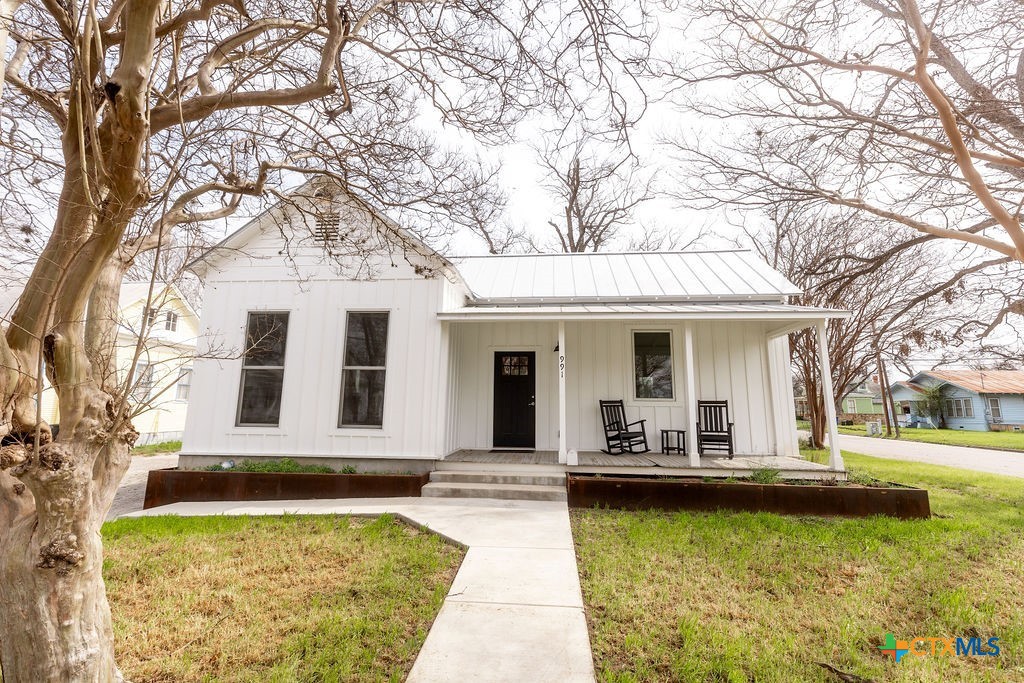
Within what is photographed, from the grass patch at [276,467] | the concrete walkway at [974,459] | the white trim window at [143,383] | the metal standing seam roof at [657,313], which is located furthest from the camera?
the concrete walkway at [974,459]

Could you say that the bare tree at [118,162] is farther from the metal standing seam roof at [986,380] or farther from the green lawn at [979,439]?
the metal standing seam roof at [986,380]

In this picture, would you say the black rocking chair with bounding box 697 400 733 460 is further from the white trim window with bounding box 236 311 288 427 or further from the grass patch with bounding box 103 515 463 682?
the white trim window with bounding box 236 311 288 427

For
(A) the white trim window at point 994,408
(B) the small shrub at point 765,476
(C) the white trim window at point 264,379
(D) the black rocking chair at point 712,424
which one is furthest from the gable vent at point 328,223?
(A) the white trim window at point 994,408

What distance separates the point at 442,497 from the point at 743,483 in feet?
13.1

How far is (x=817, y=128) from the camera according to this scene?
6867 millimetres

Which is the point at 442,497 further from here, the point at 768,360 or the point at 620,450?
the point at 768,360

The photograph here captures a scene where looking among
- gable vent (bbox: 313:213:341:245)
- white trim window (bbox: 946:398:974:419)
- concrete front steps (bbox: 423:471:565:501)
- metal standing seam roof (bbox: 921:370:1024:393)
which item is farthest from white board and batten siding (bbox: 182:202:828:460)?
white trim window (bbox: 946:398:974:419)

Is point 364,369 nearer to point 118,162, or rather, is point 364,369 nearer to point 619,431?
point 619,431

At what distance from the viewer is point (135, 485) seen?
8094 mm

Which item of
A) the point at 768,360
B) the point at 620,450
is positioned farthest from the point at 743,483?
the point at 768,360

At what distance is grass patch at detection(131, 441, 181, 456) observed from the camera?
12.3 m

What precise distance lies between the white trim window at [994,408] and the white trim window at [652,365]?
111ft

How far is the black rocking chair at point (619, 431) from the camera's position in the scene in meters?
7.58

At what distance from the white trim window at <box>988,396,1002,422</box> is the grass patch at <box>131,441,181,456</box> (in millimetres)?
42383
